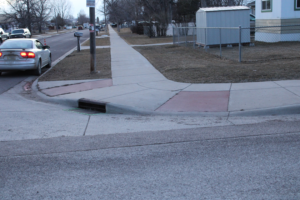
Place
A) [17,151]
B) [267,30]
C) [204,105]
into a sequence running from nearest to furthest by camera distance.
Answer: [17,151] → [204,105] → [267,30]

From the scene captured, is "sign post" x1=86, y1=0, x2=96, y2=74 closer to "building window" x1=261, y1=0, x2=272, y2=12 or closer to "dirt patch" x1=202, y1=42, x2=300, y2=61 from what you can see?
"dirt patch" x1=202, y1=42, x2=300, y2=61

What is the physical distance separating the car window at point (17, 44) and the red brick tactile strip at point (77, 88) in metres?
4.22

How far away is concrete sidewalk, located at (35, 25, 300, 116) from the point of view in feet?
24.8

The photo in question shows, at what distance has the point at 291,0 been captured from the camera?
871 inches

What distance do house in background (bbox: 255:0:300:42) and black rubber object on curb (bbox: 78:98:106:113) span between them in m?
17.9

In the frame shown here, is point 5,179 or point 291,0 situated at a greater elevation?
point 291,0

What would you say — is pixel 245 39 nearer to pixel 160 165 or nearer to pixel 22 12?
pixel 160 165

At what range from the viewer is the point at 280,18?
22359mm

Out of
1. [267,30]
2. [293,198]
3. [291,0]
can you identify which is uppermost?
[291,0]

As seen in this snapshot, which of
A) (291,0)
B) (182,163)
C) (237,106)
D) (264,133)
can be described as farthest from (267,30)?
(182,163)

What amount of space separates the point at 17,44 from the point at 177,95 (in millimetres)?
8224

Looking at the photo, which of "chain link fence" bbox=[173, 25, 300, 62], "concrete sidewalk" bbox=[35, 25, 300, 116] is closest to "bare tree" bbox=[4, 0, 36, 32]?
"chain link fence" bbox=[173, 25, 300, 62]

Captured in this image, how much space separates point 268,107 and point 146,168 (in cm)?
388

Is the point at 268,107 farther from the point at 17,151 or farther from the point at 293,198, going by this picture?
the point at 17,151
